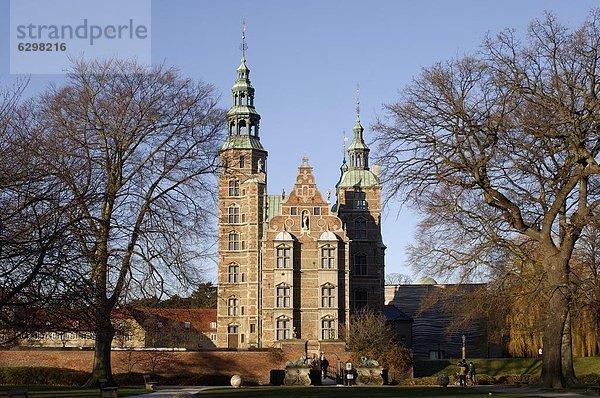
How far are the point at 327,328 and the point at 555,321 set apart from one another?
124 ft

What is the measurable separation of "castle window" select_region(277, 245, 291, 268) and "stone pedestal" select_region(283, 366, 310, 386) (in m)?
26.7

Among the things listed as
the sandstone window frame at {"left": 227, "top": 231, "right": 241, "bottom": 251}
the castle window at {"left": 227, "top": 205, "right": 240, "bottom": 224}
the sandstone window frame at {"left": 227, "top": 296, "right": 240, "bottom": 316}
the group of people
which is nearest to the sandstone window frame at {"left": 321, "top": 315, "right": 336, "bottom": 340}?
the sandstone window frame at {"left": 227, "top": 296, "right": 240, "bottom": 316}

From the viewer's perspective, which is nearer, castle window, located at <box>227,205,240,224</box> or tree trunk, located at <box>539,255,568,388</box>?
tree trunk, located at <box>539,255,568,388</box>

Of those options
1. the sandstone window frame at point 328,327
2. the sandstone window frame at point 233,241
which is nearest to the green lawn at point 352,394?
the sandstone window frame at point 328,327

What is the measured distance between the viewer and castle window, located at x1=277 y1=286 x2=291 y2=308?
65.8 meters

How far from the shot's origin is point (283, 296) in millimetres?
66000

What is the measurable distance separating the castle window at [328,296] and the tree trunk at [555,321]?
37517mm

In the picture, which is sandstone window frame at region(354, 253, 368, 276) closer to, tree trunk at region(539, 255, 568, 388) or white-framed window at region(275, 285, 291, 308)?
white-framed window at region(275, 285, 291, 308)

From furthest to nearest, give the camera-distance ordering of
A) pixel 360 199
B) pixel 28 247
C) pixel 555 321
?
pixel 360 199
pixel 555 321
pixel 28 247

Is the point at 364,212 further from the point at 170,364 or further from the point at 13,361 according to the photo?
the point at 13,361

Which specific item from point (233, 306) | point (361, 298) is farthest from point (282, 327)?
point (361, 298)

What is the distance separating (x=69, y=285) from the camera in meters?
21.0

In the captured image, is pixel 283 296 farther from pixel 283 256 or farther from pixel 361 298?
pixel 361 298

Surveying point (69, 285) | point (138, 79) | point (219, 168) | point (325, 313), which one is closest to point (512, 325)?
point (325, 313)
